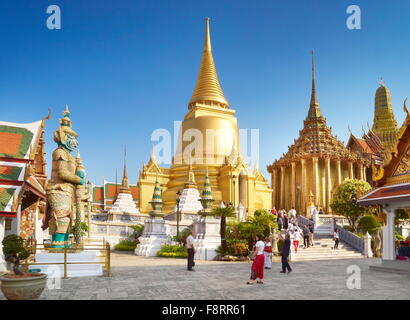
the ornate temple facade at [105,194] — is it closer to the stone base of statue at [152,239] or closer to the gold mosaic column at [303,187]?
the gold mosaic column at [303,187]

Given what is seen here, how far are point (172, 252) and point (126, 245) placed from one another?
6237 millimetres

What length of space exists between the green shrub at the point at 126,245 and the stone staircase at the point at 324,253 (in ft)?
38.8

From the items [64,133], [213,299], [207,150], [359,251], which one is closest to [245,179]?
[207,150]

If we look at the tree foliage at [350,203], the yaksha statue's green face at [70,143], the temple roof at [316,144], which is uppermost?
the temple roof at [316,144]

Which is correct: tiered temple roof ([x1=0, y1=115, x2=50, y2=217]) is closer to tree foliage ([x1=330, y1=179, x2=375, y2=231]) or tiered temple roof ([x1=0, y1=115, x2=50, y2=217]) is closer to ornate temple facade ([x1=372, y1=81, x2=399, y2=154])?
tree foliage ([x1=330, y1=179, x2=375, y2=231])

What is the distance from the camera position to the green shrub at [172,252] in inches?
853

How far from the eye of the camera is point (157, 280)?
1168 centimetres

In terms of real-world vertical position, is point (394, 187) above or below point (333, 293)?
above

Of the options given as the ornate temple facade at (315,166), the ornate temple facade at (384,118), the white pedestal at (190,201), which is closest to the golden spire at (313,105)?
the ornate temple facade at (315,166)

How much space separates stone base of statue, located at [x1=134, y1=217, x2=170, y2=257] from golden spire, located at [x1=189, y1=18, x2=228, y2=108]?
27.0 metres

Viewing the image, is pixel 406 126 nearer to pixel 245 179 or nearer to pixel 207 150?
pixel 245 179
